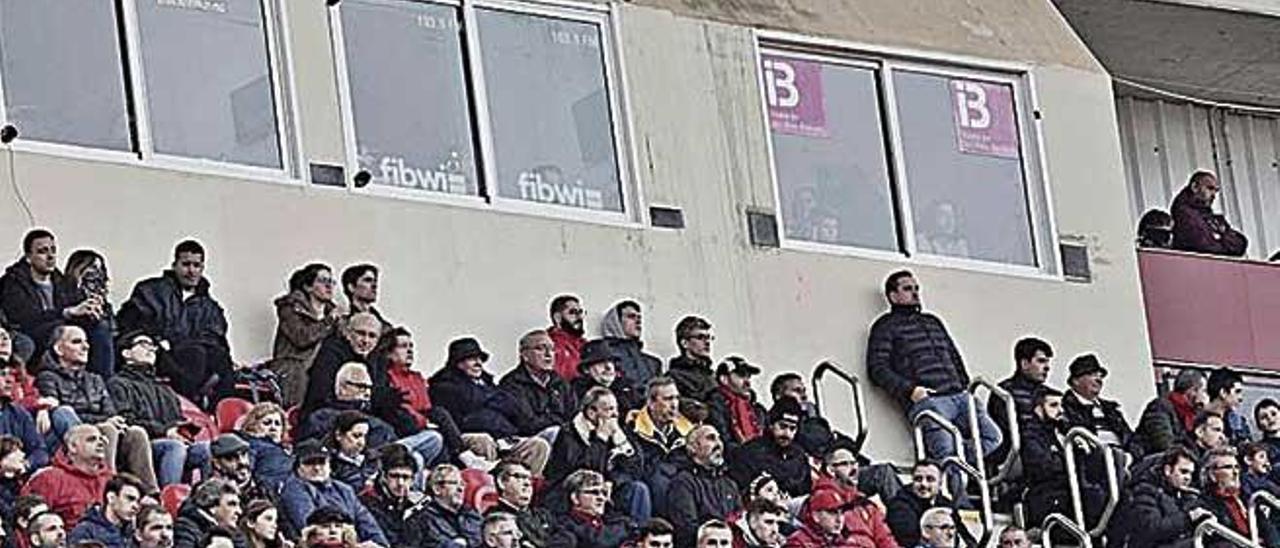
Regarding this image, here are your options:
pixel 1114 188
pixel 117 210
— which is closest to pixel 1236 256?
pixel 1114 188

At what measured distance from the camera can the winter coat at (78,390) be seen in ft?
44.5

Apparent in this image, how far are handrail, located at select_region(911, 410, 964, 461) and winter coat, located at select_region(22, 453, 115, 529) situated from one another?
491 cm

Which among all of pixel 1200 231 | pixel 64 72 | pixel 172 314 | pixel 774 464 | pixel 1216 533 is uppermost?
pixel 64 72

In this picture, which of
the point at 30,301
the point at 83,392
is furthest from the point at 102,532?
the point at 30,301

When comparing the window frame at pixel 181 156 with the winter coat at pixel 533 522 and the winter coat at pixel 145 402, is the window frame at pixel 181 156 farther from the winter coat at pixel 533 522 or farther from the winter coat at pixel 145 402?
the winter coat at pixel 533 522

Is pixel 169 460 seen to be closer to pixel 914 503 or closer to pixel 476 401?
pixel 476 401

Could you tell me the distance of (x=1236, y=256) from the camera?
64.1 feet

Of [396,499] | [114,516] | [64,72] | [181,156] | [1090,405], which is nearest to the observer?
[114,516]

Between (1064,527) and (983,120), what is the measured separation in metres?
3.41

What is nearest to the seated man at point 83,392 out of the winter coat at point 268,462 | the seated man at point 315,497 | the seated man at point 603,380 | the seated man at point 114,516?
the winter coat at point 268,462

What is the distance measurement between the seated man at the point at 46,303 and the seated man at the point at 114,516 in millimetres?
1329

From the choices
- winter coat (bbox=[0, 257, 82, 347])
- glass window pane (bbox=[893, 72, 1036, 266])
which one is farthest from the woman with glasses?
glass window pane (bbox=[893, 72, 1036, 266])

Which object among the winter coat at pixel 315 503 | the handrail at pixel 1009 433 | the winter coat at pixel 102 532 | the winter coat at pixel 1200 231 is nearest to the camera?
the winter coat at pixel 102 532

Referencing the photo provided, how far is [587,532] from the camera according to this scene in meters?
14.3
